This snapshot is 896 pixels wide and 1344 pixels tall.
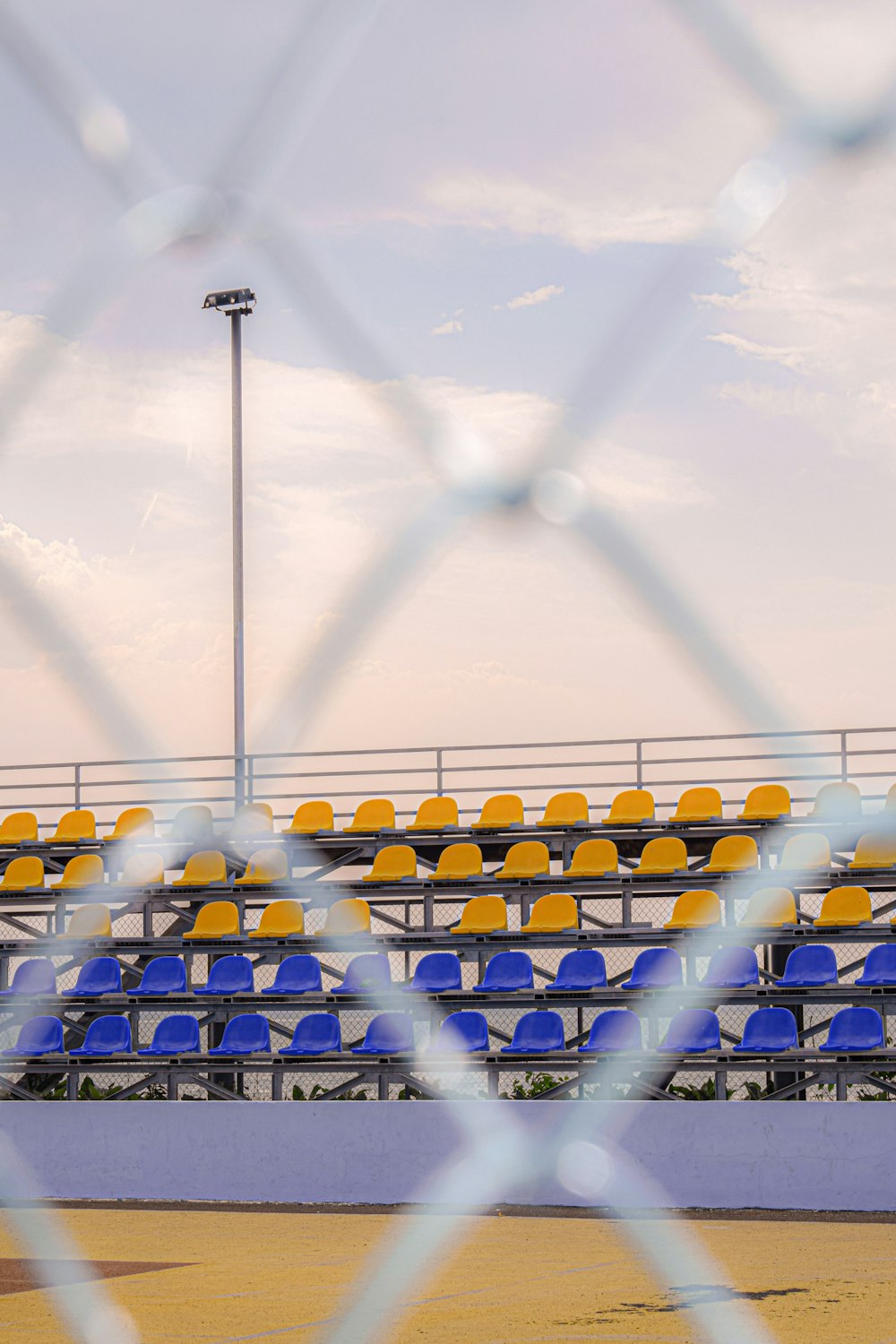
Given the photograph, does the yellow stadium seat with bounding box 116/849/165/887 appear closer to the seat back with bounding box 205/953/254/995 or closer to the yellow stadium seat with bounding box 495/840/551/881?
the seat back with bounding box 205/953/254/995

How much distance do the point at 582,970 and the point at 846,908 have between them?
2416 mm

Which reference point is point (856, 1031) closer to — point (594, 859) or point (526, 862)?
point (594, 859)

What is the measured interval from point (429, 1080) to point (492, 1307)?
8.18m

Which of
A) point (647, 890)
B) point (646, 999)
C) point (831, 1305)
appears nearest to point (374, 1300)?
point (831, 1305)

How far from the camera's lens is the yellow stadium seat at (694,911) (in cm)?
1462

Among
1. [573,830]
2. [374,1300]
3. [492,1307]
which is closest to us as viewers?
[492,1307]

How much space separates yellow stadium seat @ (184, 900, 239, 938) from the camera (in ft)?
51.5

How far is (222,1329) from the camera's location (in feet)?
19.6

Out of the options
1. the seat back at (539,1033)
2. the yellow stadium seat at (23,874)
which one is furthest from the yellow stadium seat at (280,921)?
the yellow stadium seat at (23,874)

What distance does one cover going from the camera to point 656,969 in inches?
546

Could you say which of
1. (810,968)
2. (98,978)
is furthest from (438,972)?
(98,978)

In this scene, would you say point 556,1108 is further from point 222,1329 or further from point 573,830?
point 222,1329

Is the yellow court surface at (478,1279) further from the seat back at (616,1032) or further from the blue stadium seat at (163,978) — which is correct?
A: the blue stadium seat at (163,978)

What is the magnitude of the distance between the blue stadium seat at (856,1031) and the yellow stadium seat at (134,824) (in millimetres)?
7452
